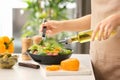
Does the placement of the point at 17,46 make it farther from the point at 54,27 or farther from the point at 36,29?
the point at 54,27

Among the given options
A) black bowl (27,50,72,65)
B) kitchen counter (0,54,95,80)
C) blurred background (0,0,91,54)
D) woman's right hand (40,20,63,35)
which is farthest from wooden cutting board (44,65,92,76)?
blurred background (0,0,91,54)

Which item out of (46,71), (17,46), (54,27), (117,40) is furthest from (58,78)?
(17,46)

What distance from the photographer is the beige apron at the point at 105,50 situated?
1.30 meters

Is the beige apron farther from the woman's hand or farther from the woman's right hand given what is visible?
the woman's right hand

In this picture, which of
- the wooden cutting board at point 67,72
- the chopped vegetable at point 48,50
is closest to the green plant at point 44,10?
the chopped vegetable at point 48,50

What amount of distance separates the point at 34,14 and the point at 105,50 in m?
2.27

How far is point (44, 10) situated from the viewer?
3422mm

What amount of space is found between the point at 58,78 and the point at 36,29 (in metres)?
2.43

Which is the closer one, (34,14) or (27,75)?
(27,75)

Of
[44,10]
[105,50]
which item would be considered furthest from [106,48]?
[44,10]

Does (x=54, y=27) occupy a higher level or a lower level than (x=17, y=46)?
higher

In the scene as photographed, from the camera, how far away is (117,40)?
1.30m

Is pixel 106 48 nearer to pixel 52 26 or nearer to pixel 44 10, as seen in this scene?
pixel 52 26

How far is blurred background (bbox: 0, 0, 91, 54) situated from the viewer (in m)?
3.40
